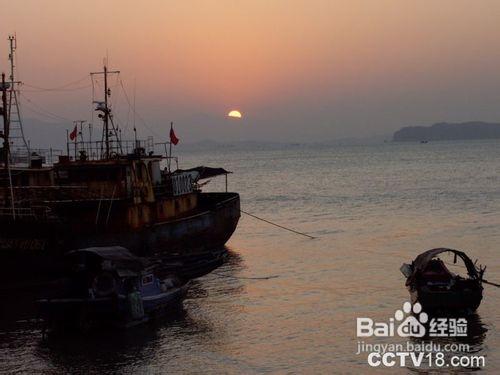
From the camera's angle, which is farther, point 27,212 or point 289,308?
point 27,212

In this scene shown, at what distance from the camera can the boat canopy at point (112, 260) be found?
1033 inches

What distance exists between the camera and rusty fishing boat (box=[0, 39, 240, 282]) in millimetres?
33719

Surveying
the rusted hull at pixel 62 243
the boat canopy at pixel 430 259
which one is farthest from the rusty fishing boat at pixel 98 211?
the boat canopy at pixel 430 259

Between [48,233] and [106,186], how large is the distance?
5746mm

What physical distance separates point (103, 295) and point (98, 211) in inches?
417

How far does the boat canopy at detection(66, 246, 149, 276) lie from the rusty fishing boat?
4.84 metres

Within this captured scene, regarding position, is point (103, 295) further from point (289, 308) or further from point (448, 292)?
point (448, 292)

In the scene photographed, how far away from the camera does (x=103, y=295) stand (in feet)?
86.0

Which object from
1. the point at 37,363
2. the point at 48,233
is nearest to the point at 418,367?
the point at 37,363

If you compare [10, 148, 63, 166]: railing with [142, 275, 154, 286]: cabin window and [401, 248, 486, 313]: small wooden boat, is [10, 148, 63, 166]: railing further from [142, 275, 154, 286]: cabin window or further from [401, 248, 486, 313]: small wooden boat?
[401, 248, 486, 313]: small wooden boat

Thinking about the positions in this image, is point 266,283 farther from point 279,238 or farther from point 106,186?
point 279,238

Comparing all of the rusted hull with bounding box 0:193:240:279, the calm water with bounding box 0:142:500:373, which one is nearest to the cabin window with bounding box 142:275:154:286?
the calm water with bounding box 0:142:500:373

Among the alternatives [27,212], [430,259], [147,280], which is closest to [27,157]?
[27,212]

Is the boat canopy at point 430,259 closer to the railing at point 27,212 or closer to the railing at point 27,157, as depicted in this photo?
the railing at point 27,212
